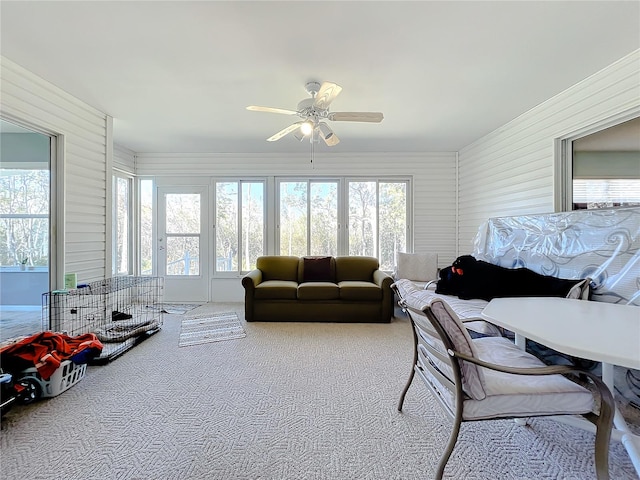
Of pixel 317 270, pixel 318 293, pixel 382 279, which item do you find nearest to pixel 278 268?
pixel 317 270

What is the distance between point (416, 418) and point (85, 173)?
4.14 m

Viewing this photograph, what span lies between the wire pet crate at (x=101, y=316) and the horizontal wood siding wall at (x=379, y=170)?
2343 millimetres

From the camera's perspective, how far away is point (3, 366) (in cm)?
207

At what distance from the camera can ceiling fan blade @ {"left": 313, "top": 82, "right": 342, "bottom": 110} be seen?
2224 mm

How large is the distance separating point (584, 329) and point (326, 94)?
7.31ft

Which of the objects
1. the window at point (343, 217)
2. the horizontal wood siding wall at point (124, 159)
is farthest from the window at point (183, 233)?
the window at point (343, 217)

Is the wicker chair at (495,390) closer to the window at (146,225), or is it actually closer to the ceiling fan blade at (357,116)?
the ceiling fan blade at (357,116)

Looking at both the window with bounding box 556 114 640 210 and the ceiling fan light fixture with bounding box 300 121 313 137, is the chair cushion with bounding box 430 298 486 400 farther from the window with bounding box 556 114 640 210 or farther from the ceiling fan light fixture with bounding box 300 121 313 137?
the window with bounding box 556 114 640 210

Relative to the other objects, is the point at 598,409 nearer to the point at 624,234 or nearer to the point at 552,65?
the point at 624,234

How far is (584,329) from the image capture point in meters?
1.35

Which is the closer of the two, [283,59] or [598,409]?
[598,409]

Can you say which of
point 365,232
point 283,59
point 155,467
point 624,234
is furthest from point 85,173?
point 624,234

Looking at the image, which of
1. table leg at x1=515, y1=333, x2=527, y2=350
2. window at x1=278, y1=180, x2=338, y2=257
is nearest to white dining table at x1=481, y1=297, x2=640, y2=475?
table leg at x1=515, y1=333, x2=527, y2=350

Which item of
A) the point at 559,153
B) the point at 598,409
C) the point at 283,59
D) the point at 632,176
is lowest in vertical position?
the point at 598,409
